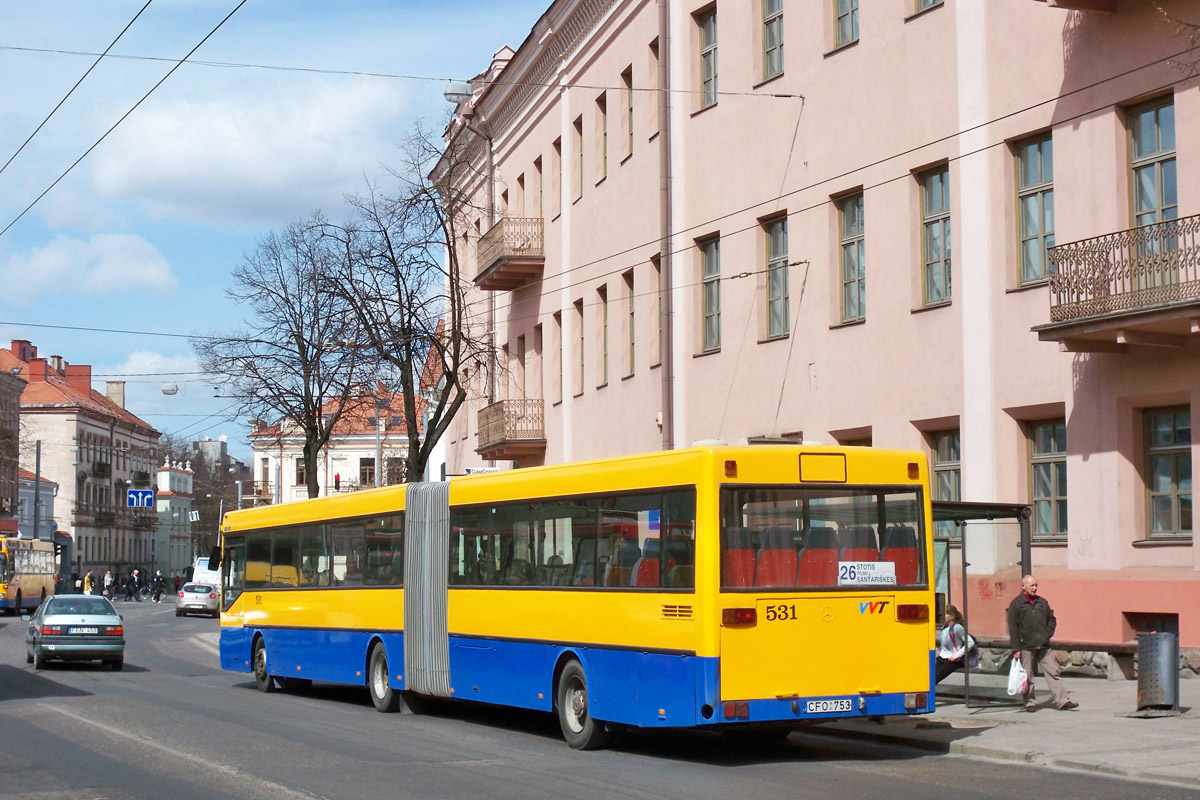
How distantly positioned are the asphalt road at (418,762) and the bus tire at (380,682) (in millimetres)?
440

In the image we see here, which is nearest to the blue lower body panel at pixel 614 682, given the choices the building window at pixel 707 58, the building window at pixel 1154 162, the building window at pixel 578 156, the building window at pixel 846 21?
the building window at pixel 1154 162

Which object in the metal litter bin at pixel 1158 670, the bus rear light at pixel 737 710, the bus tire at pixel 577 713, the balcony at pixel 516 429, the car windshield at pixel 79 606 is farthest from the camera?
the balcony at pixel 516 429

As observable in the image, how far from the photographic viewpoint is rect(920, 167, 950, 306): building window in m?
23.0

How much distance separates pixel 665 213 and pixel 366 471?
8048 centimetres

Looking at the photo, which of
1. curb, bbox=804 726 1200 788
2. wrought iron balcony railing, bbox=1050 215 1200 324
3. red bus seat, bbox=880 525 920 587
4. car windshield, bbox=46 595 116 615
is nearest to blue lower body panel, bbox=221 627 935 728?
curb, bbox=804 726 1200 788

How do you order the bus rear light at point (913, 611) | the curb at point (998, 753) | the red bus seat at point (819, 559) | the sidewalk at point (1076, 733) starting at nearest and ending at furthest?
the curb at point (998, 753)
the sidewalk at point (1076, 733)
the red bus seat at point (819, 559)
the bus rear light at point (913, 611)

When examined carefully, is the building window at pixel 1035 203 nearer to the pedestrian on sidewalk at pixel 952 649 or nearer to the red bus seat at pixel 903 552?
the pedestrian on sidewalk at pixel 952 649

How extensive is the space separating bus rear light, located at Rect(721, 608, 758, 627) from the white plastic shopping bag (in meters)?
4.43

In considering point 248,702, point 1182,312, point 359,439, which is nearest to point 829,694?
point 1182,312

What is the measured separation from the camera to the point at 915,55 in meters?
23.2

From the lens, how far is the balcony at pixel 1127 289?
18016 mm

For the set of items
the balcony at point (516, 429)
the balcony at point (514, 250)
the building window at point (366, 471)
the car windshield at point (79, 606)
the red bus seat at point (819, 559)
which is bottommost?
the car windshield at point (79, 606)

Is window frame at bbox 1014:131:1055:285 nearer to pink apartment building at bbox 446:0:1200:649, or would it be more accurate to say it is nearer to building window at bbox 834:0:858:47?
pink apartment building at bbox 446:0:1200:649

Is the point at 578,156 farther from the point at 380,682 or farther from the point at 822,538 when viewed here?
the point at 822,538
